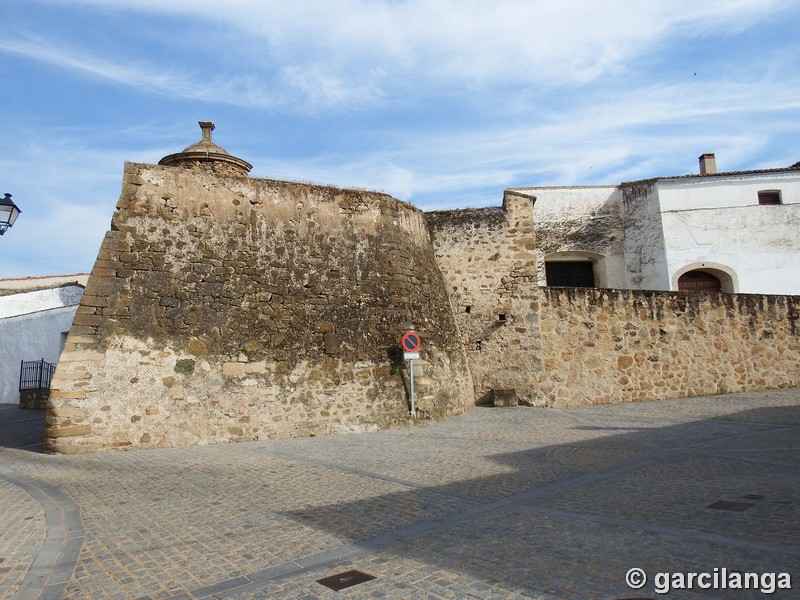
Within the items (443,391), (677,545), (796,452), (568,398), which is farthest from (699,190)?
(677,545)

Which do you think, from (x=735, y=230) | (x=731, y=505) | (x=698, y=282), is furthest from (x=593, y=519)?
(x=735, y=230)

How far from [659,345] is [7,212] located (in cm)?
1432

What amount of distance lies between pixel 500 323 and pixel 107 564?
11514 mm

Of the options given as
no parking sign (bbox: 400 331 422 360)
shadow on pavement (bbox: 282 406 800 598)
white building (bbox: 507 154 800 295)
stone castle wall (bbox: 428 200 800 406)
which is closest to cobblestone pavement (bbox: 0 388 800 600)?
shadow on pavement (bbox: 282 406 800 598)

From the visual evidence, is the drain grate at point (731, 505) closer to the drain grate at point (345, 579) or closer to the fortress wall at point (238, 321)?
the drain grate at point (345, 579)

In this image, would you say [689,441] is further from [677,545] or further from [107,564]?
[107,564]

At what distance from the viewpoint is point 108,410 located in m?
9.28

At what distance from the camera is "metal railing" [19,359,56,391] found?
18.3 m

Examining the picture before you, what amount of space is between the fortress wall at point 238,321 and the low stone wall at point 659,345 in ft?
12.0

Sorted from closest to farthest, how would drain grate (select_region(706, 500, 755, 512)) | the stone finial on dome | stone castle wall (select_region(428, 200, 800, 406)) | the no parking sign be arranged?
1. drain grate (select_region(706, 500, 755, 512))
2. the no parking sign
3. the stone finial on dome
4. stone castle wall (select_region(428, 200, 800, 406))

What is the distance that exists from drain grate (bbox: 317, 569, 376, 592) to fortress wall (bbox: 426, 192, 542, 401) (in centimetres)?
1096

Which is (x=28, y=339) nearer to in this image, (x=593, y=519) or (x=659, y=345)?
(x=659, y=345)

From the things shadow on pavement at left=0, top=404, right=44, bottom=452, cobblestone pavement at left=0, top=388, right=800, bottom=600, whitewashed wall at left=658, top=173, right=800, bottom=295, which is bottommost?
cobblestone pavement at left=0, top=388, right=800, bottom=600

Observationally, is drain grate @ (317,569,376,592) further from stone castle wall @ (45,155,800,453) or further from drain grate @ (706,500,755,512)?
stone castle wall @ (45,155,800,453)
